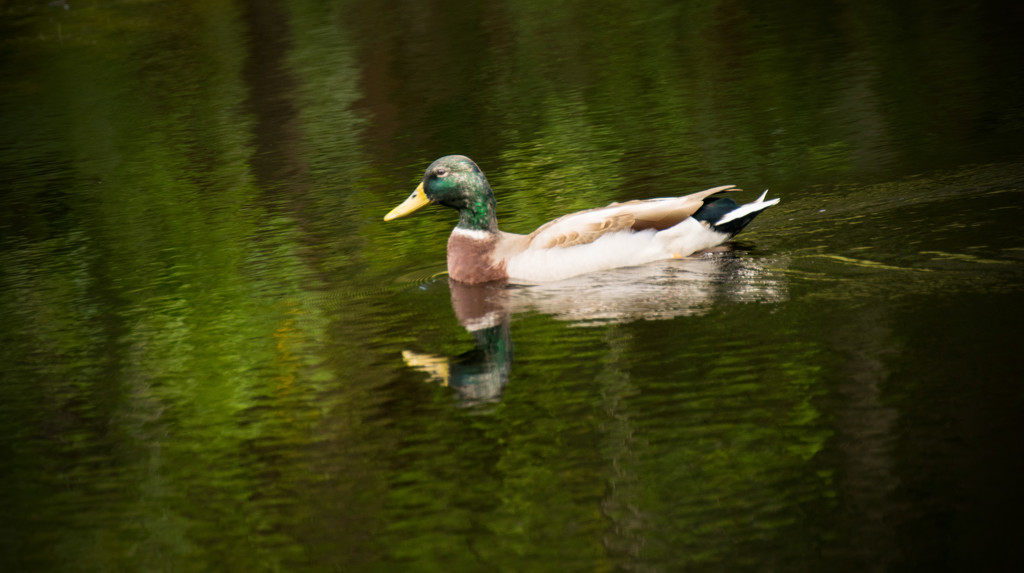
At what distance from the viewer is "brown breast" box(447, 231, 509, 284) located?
10.2m

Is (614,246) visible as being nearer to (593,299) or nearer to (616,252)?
(616,252)

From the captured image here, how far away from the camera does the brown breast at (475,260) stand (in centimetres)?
1020

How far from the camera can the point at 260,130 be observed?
2012 centimetres

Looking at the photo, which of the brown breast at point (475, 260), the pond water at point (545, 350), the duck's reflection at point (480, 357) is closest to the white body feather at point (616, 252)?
the pond water at point (545, 350)

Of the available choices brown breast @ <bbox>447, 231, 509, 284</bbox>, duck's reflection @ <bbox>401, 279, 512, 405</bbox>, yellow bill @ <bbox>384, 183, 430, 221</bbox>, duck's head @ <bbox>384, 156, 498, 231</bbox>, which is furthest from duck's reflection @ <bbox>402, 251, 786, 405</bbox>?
yellow bill @ <bbox>384, 183, 430, 221</bbox>

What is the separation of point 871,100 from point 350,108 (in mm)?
9358

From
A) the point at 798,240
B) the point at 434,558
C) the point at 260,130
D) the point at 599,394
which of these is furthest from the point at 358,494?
the point at 260,130

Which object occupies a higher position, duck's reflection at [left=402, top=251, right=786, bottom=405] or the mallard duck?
the mallard duck

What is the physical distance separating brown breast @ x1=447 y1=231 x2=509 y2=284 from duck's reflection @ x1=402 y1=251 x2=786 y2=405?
0.10m

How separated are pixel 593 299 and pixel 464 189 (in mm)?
1926

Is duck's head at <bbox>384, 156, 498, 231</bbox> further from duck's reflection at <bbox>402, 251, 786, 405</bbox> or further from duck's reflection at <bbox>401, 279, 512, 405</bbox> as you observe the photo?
duck's reflection at <bbox>401, 279, 512, 405</bbox>

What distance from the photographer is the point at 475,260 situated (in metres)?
10.3

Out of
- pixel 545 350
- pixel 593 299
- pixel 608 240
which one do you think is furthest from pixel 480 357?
pixel 608 240

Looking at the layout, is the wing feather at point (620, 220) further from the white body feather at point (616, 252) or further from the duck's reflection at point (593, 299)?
the duck's reflection at point (593, 299)
